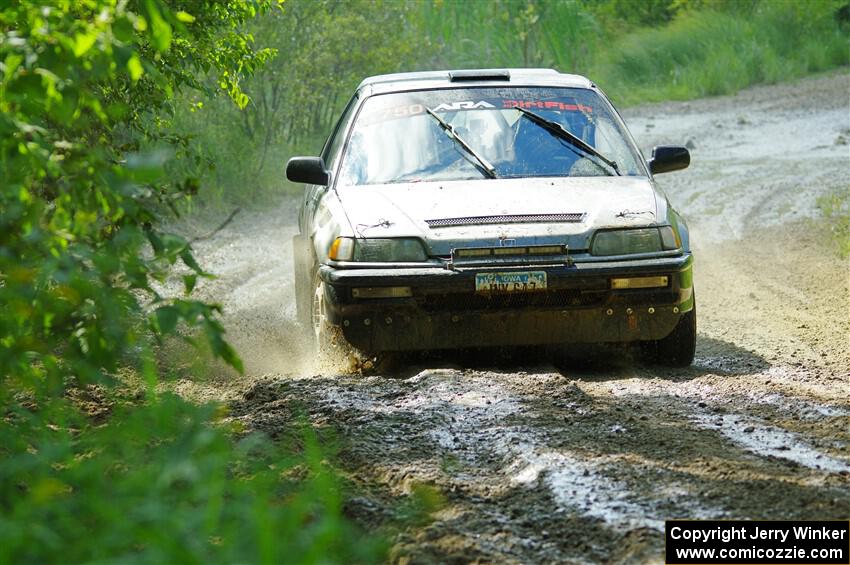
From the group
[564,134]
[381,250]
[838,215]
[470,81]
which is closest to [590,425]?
[381,250]

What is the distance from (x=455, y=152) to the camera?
743 cm

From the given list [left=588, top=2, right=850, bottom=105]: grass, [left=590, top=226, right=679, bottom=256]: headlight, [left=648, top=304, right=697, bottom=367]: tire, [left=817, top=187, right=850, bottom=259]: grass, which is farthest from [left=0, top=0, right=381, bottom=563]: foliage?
[left=588, top=2, right=850, bottom=105]: grass

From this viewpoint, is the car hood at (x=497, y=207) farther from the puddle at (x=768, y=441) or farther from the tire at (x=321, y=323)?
the puddle at (x=768, y=441)

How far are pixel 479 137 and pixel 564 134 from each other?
49 centimetres

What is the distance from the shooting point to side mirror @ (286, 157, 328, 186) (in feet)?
24.6

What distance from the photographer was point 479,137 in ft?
24.8

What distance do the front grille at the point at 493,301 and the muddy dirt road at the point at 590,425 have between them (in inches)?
13.0

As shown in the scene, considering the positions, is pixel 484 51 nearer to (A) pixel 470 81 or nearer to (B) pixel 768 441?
(A) pixel 470 81

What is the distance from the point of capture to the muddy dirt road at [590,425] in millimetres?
4031

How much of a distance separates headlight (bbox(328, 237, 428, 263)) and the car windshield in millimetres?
842

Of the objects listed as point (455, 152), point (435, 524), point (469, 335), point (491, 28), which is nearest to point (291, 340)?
point (455, 152)

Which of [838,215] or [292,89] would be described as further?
[292,89]

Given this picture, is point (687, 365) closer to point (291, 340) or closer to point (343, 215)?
point (343, 215)

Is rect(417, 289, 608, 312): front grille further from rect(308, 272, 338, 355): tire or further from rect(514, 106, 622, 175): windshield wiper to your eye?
rect(514, 106, 622, 175): windshield wiper
